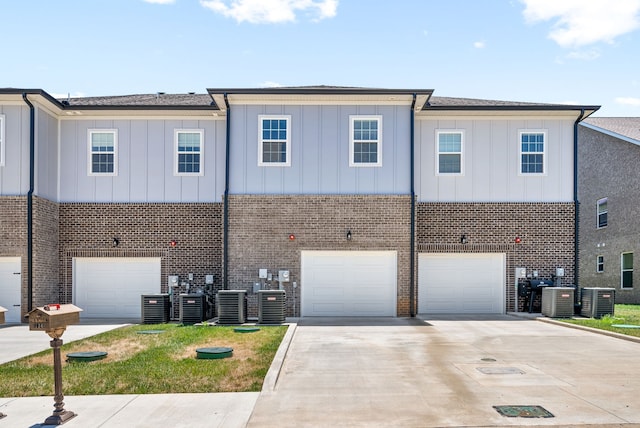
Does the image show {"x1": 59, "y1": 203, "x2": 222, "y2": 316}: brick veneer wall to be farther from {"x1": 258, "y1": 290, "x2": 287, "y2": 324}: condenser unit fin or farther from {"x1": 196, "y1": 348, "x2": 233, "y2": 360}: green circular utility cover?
{"x1": 196, "y1": 348, "x2": 233, "y2": 360}: green circular utility cover

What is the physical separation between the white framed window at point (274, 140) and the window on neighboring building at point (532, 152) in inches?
290

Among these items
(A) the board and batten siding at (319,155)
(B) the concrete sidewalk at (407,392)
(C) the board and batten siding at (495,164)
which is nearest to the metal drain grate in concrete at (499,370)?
(B) the concrete sidewalk at (407,392)

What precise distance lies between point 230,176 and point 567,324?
10.2m

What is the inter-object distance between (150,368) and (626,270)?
84.7ft

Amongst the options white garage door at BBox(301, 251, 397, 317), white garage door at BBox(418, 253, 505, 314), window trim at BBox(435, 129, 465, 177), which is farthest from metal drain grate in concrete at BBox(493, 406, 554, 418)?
window trim at BBox(435, 129, 465, 177)

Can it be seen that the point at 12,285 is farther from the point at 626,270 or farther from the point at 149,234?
the point at 626,270

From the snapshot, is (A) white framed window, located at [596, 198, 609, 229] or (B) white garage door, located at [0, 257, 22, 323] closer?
(B) white garage door, located at [0, 257, 22, 323]

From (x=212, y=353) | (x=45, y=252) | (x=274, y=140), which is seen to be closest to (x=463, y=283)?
(x=274, y=140)

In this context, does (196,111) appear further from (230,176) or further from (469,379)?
(469,379)

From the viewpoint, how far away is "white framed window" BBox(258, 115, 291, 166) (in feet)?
57.9

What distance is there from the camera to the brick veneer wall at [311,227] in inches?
686

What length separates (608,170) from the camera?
1147 inches

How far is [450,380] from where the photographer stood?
848 centimetres

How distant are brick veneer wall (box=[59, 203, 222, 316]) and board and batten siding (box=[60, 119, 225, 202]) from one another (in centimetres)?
31
